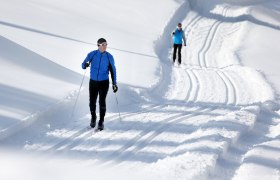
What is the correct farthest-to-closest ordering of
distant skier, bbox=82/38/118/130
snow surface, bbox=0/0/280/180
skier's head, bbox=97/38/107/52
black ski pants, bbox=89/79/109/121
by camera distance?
black ski pants, bbox=89/79/109/121 < distant skier, bbox=82/38/118/130 < skier's head, bbox=97/38/107/52 < snow surface, bbox=0/0/280/180

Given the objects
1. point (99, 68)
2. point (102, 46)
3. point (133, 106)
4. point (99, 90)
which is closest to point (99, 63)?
point (99, 68)

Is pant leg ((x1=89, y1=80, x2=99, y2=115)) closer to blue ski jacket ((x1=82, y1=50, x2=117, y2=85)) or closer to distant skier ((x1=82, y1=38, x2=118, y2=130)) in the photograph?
distant skier ((x1=82, y1=38, x2=118, y2=130))

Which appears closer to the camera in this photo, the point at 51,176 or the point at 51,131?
the point at 51,176

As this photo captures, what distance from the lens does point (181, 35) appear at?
18094mm

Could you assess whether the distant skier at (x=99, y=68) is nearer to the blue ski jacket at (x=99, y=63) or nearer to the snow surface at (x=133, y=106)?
the blue ski jacket at (x=99, y=63)

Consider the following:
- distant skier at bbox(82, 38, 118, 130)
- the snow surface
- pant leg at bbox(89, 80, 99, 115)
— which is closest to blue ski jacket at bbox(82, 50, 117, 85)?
distant skier at bbox(82, 38, 118, 130)

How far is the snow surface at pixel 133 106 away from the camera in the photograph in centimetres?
727

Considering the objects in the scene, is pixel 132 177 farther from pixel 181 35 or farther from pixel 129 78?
pixel 181 35

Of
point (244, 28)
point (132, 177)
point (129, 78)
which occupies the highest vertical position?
point (244, 28)

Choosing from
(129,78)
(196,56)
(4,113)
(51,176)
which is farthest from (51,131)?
(196,56)

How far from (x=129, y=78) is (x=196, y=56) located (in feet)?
24.6

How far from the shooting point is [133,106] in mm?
11000

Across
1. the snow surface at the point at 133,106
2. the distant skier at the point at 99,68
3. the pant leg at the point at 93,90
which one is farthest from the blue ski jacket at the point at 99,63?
the snow surface at the point at 133,106

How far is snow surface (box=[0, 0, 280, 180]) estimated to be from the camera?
7266 millimetres
